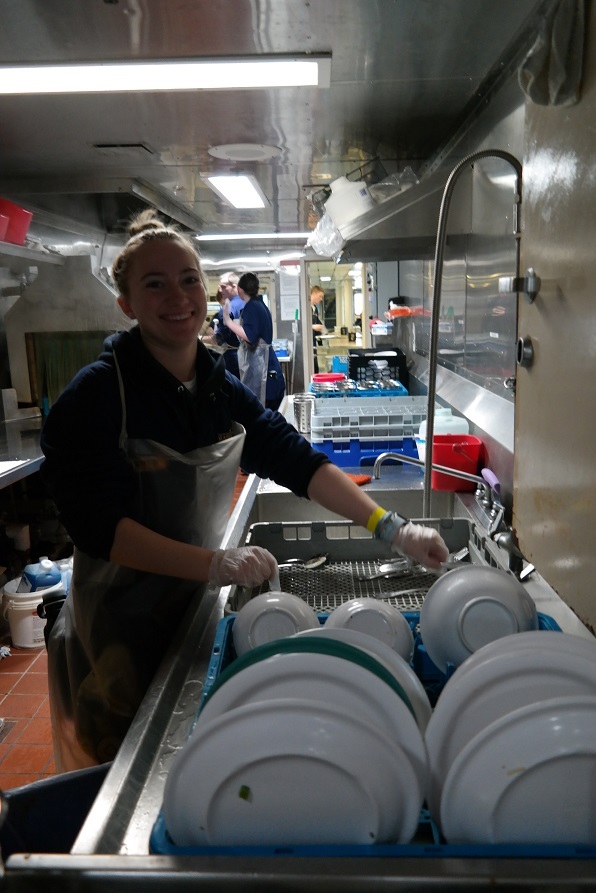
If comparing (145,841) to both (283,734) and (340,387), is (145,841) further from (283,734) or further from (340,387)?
(340,387)

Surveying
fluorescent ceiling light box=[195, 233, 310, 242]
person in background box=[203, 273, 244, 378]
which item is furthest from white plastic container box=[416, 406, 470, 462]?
fluorescent ceiling light box=[195, 233, 310, 242]

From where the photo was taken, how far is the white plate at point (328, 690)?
2.46 feet

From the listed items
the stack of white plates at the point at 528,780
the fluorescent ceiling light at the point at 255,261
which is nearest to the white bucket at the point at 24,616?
the stack of white plates at the point at 528,780

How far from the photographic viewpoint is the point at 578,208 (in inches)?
45.9

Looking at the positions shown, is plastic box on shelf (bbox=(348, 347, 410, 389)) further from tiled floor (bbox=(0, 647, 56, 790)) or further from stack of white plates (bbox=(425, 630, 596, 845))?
stack of white plates (bbox=(425, 630, 596, 845))

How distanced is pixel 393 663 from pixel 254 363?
701 centimetres

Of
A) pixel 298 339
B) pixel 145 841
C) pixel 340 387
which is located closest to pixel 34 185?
pixel 340 387

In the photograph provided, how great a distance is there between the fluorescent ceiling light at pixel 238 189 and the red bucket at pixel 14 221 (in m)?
A: 1.17

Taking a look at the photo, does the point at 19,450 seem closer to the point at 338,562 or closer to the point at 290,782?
the point at 338,562

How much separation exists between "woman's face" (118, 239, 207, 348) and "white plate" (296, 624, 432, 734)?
1.05 m

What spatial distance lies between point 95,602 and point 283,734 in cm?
119

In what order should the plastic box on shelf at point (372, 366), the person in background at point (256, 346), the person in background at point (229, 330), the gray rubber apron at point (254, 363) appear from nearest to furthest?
the plastic box on shelf at point (372, 366) → the person in background at point (256, 346) → the gray rubber apron at point (254, 363) → the person in background at point (229, 330)

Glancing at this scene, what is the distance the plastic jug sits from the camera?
3783 mm

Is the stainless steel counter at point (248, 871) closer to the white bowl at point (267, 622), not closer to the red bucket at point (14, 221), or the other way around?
the white bowl at point (267, 622)
